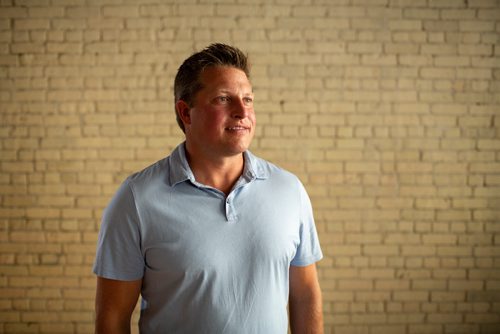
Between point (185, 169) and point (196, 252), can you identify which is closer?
point (196, 252)

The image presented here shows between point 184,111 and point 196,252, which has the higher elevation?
point 184,111

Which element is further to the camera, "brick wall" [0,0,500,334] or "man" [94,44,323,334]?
"brick wall" [0,0,500,334]

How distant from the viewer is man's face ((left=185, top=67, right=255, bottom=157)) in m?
1.50

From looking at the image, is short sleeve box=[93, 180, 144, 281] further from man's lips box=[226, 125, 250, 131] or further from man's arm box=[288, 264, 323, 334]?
man's arm box=[288, 264, 323, 334]

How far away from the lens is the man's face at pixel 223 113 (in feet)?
4.91

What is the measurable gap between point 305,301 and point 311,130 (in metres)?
2.04

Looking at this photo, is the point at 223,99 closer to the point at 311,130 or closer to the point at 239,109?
the point at 239,109

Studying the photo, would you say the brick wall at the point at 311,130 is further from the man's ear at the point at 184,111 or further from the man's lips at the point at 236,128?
the man's lips at the point at 236,128

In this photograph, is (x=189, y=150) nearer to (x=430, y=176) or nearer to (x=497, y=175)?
(x=430, y=176)

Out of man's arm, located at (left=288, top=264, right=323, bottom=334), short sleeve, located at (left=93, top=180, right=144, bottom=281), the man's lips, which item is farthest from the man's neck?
man's arm, located at (left=288, top=264, right=323, bottom=334)

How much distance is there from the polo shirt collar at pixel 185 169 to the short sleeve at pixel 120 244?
0.57 ft

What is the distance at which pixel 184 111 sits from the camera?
1611 millimetres

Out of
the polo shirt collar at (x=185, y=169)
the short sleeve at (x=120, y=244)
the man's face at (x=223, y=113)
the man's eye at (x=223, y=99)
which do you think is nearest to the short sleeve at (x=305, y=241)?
the polo shirt collar at (x=185, y=169)

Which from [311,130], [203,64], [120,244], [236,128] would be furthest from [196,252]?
[311,130]
